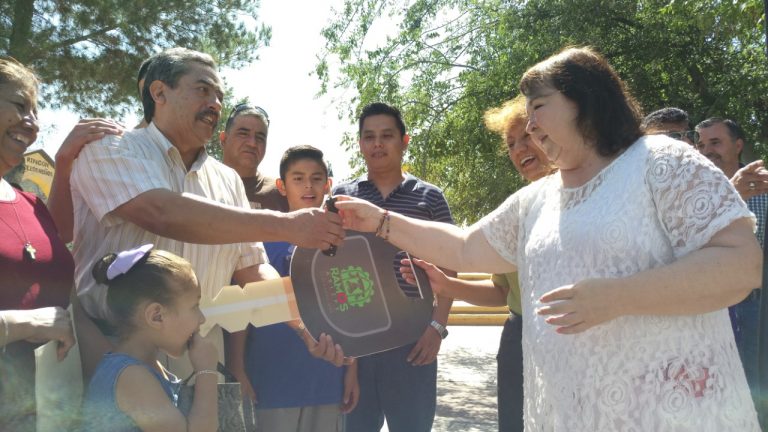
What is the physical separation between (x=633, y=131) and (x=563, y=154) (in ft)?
0.71

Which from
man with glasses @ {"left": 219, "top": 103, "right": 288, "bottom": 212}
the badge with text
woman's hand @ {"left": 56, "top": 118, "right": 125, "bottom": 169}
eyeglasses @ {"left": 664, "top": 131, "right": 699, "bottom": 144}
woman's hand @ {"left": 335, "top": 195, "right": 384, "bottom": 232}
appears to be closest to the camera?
woman's hand @ {"left": 56, "top": 118, "right": 125, "bottom": 169}

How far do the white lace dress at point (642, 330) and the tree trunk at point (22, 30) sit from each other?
918 cm

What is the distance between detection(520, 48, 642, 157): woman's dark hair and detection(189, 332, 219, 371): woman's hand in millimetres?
1323

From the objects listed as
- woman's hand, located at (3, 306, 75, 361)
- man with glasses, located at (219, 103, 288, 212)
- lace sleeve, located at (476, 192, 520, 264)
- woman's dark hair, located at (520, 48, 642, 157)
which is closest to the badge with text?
lace sleeve, located at (476, 192, 520, 264)

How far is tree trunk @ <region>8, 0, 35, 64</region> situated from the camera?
943cm

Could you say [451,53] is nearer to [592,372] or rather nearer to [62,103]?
[62,103]

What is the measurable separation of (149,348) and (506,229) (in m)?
1.22

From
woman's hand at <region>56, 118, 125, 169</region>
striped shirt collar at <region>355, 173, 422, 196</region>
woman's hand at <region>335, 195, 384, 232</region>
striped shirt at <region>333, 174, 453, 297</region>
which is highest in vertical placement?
striped shirt collar at <region>355, 173, 422, 196</region>

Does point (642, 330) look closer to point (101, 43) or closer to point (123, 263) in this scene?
point (123, 263)

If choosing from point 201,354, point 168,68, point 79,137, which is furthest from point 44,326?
point 168,68

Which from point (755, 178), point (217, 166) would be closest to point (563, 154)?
point (217, 166)

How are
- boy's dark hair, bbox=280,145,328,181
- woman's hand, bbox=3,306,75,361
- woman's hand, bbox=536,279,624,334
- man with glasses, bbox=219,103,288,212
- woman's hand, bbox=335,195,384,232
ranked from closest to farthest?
woman's hand, bbox=536,279,624,334
woman's hand, bbox=3,306,75,361
woman's hand, bbox=335,195,384,232
boy's dark hair, bbox=280,145,328,181
man with glasses, bbox=219,103,288,212

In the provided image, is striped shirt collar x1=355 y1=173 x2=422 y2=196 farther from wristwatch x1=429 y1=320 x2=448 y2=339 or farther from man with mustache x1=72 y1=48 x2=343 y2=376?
man with mustache x1=72 y1=48 x2=343 y2=376

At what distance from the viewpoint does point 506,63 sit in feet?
34.4
